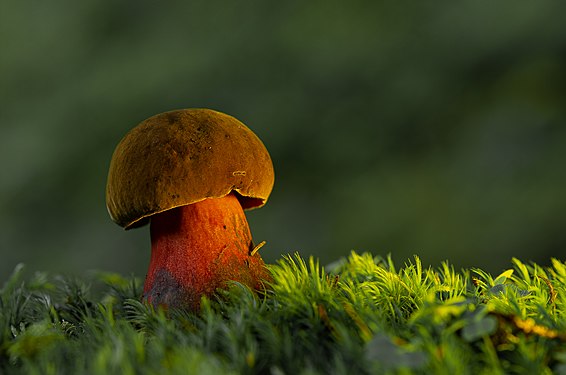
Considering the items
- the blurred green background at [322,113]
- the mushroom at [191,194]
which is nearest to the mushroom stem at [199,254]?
the mushroom at [191,194]

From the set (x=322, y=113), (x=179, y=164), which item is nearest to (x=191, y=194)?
(x=179, y=164)

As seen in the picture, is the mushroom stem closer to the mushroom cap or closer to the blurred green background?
the mushroom cap

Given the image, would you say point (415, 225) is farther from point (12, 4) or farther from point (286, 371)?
point (12, 4)

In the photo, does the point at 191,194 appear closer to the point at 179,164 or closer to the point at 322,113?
the point at 179,164

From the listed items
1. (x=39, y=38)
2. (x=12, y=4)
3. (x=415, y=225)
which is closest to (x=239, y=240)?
(x=415, y=225)

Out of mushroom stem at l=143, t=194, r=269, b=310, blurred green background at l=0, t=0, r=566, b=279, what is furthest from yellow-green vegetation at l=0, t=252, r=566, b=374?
blurred green background at l=0, t=0, r=566, b=279
